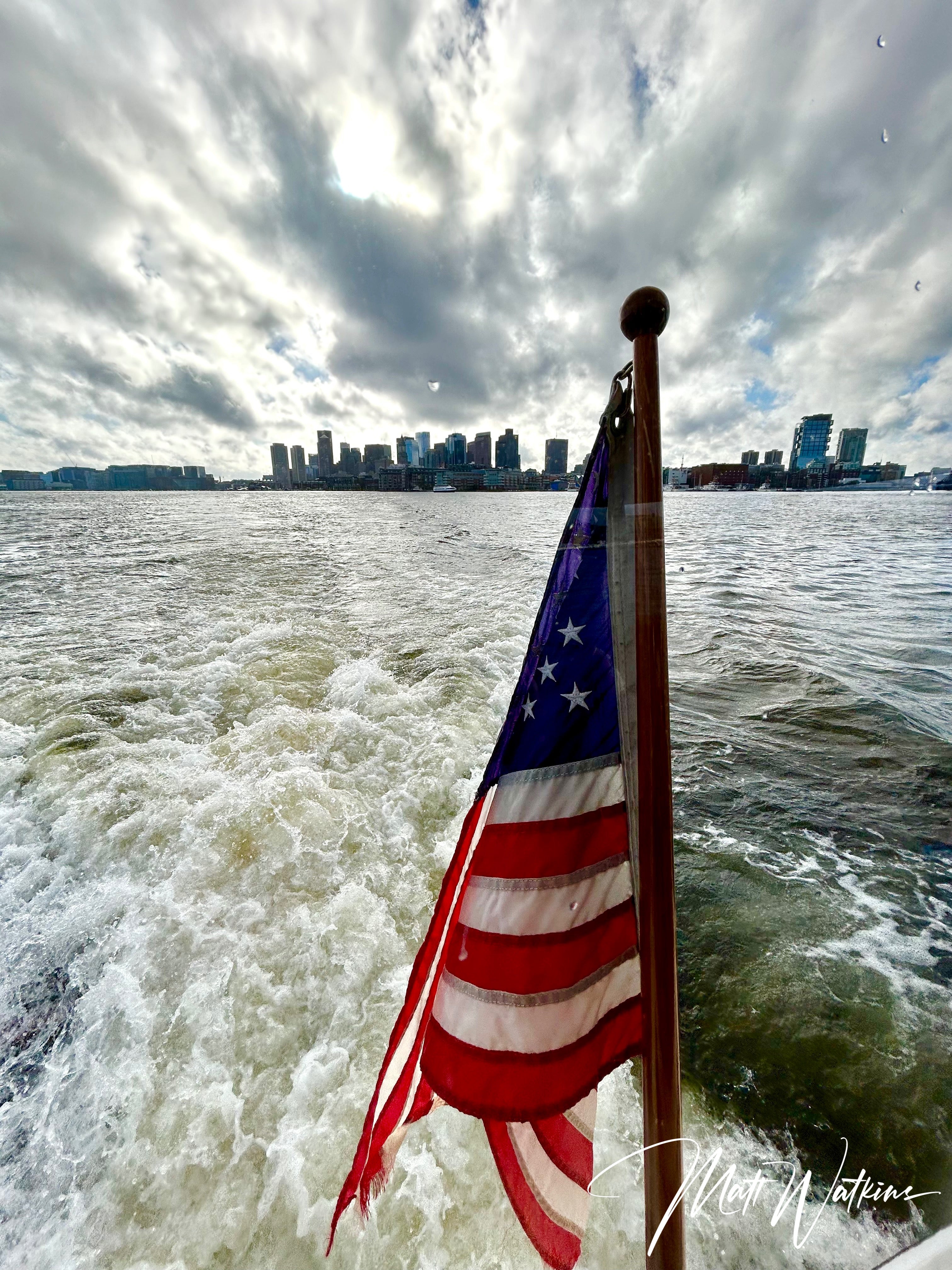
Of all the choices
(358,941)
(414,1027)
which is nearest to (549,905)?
(414,1027)

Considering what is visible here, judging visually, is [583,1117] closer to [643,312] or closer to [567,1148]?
[567,1148]

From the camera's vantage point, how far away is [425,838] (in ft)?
14.3

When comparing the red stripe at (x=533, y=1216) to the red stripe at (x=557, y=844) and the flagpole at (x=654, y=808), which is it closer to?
the flagpole at (x=654, y=808)

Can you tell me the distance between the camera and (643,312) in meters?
1.43

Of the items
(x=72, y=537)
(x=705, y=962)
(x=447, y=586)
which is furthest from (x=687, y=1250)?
(x=72, y=537)

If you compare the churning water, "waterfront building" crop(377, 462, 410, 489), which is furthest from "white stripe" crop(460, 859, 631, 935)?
"waterfront building" crop(377, 462, 410, 489)

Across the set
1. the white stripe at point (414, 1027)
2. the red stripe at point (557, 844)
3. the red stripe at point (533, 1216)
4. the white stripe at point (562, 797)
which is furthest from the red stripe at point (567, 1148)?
the white stripe at point (562, 797)

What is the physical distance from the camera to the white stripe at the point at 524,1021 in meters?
1.60

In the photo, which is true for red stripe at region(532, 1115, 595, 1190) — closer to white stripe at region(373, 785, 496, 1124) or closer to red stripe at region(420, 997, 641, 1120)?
red stripe at region(420, 997, 641, 1120)

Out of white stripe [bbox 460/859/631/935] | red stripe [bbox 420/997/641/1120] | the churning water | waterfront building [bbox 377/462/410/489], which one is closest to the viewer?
red stripe [bbox 420/997/641/1120]

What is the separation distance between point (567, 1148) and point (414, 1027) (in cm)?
70

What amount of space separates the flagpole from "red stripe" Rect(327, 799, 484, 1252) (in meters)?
0.66

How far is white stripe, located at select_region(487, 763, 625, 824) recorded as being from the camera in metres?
1.70

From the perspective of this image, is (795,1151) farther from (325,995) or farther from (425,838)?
(425,838)
